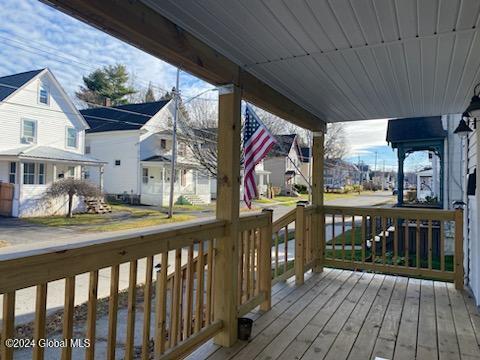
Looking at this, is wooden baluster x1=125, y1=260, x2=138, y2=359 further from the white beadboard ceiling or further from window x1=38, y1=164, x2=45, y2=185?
window x1=38, y1=164, x2=45, y2=185

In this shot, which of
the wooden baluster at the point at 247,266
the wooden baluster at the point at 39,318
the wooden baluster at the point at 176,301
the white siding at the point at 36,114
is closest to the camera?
the wooden baluster at the point at 39,318

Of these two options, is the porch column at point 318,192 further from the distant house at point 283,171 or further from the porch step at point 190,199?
the distant house at point 283,171

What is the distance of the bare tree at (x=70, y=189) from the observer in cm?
734

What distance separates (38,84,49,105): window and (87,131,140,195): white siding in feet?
31.8

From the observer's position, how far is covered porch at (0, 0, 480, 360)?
165 cm

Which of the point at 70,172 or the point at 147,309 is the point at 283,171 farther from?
the point at 147,309

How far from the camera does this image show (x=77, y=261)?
1.46 m

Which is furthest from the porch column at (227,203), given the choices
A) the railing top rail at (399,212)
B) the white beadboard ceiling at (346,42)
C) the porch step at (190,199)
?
the porch step at (190,199)

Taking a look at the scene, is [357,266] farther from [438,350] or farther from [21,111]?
[21,111]

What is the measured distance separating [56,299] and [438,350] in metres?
4.66

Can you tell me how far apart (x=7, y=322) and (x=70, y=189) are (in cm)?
778

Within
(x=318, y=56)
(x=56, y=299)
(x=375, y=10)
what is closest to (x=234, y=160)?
(x=318, y=56)

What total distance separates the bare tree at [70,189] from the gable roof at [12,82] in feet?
12.1

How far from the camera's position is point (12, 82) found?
3.60 meters
